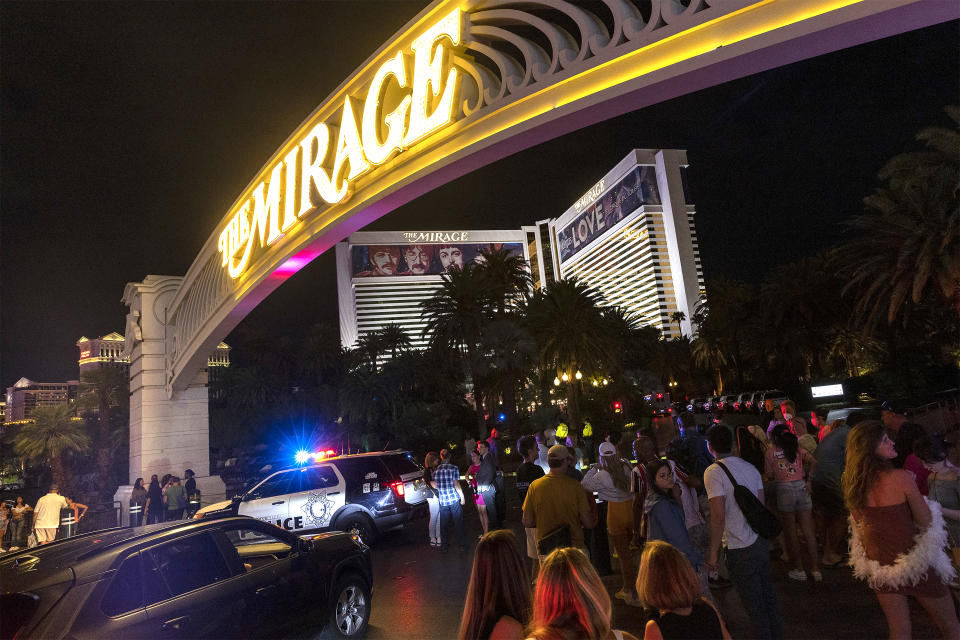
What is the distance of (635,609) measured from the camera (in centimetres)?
592

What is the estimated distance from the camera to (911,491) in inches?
145

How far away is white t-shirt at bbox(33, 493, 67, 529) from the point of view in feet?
34.4

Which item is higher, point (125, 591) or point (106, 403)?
point (106, 403)

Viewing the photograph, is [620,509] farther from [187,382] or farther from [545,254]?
[545,254]

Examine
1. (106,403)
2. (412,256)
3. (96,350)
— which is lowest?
(106,403)

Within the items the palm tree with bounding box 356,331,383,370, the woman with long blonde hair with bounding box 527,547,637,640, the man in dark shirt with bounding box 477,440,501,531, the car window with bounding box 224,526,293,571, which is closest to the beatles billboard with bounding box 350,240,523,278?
the palm tree with bounding box 356,331,383,370

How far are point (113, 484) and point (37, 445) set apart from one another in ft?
26.5

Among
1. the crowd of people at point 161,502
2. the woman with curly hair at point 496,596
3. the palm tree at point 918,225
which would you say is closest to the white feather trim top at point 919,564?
the woman with curly hair at point 496,596

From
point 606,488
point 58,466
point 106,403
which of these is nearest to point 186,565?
point 606,488

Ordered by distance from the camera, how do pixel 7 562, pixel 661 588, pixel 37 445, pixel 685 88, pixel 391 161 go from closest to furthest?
pixel 661 588 → pixel 7 562 → pixel 685 88 → pixel 391 161 → pixel 37 445

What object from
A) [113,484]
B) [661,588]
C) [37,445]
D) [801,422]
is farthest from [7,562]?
[37,445]

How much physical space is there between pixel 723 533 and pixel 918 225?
25.8m

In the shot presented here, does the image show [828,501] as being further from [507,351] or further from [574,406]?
[574,406]

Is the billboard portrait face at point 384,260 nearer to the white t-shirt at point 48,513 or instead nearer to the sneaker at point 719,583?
the white t-shirt at point 48,513
